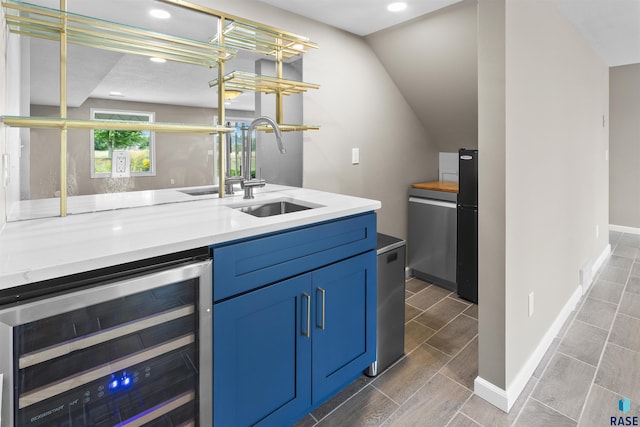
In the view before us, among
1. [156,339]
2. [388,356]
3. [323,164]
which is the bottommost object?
[388,356]

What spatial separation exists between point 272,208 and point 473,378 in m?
1.40

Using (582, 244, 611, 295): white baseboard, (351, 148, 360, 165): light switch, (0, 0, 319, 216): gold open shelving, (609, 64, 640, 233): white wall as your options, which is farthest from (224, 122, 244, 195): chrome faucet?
(609, 64, 640, 233): white wall

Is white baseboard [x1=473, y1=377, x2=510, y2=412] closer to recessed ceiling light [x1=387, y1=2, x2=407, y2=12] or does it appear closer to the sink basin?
the sink basin

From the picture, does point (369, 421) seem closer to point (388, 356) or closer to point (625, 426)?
point (388, 356)

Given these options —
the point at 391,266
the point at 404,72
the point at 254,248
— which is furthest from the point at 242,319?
the point at 404,72

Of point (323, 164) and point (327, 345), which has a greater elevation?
point (323, 164)

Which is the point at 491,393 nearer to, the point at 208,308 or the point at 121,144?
the point at 208,308

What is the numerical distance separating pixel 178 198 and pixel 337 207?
804 mm

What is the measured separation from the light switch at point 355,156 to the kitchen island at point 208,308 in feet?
3.51

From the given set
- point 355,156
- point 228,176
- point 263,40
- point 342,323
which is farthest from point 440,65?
point 342,323

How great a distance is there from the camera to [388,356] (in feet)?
6.48

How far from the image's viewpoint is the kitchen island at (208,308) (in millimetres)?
899

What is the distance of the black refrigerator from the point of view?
106 inches

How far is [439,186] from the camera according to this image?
123 inches
